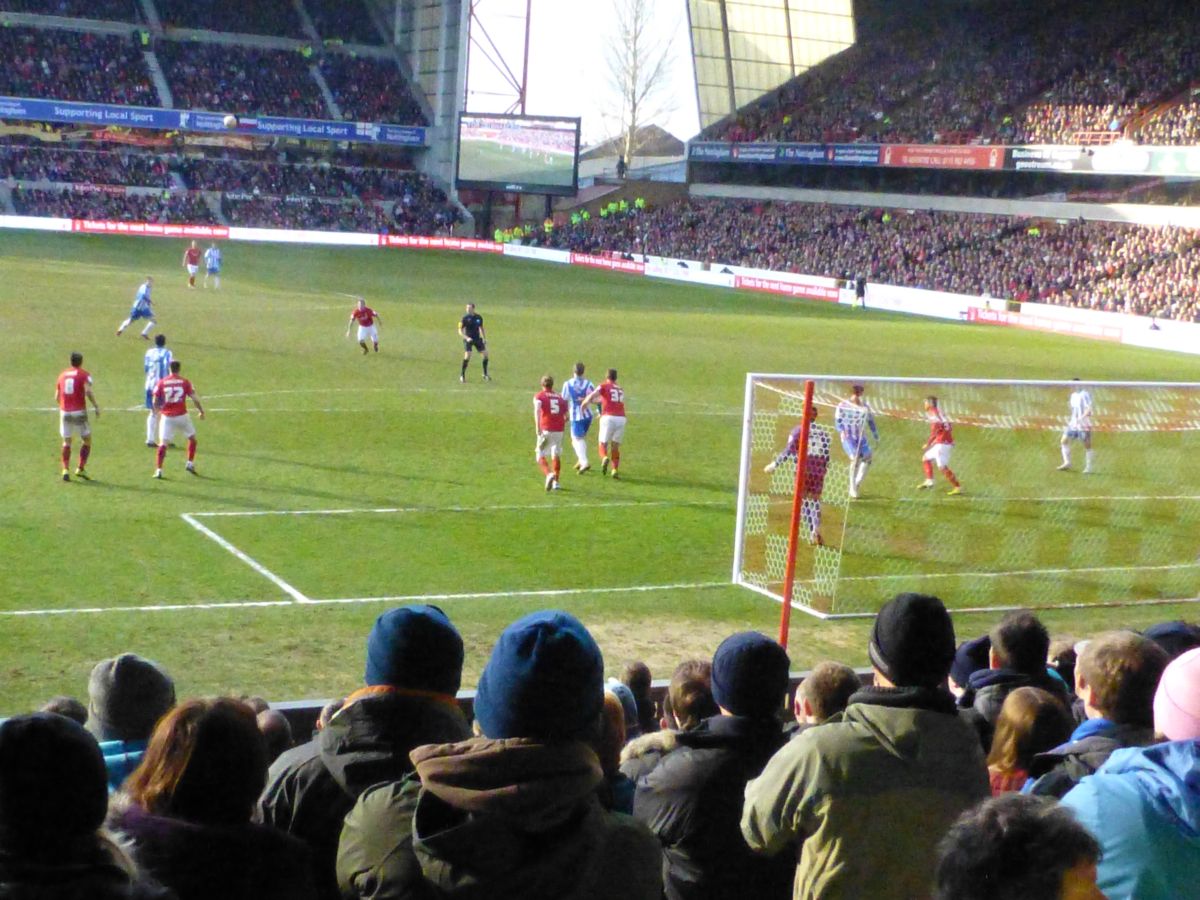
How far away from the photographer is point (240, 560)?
581 inches

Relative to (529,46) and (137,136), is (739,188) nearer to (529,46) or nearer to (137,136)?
(529,46)

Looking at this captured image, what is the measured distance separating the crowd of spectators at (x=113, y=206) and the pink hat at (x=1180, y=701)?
228ft

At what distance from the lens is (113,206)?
68.7m

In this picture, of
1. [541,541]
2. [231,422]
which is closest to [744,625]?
[541,541]

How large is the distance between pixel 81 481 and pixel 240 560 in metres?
4.16

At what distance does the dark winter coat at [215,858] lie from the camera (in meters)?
3.03

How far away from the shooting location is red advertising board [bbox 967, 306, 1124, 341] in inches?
1780

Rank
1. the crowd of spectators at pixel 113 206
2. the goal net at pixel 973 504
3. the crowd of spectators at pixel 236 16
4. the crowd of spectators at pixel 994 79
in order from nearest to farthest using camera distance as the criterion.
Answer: the goal net at pixel 973 504
the crowd of spectators at pixel 994 79
the crowd of spectators at pixel 113 206
the crowd of spectators at pixel 236 16

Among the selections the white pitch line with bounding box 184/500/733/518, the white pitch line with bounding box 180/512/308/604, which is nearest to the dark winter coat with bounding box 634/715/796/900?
the white pitch line with bounding box 180/512/308/604

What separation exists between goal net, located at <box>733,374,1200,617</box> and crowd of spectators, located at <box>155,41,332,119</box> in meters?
60.3

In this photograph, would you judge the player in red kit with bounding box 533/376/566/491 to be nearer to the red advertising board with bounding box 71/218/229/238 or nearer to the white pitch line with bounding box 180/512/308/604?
the white pitch line with bounding box 180/512/308/604

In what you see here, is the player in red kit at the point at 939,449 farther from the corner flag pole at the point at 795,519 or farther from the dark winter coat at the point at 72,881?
the dark winter coat at the point at 72,881

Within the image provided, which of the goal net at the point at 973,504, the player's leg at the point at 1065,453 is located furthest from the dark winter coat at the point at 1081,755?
the player's leg at the point at 1065,453

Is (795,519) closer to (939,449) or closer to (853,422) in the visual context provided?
(853,422)
